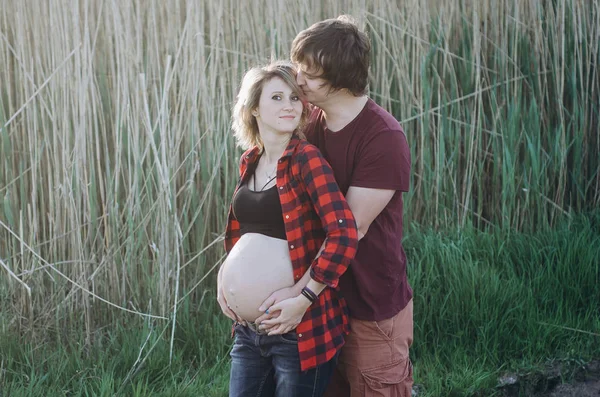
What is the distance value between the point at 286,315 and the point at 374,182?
1.44 feet

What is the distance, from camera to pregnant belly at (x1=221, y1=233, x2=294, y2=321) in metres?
1.98

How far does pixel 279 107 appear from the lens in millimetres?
2010

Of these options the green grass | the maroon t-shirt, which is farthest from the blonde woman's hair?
the green grass

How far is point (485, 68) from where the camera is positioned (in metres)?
3.77

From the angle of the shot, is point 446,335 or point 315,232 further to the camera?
point 446,335

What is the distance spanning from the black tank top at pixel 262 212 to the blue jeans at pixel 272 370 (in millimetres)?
285

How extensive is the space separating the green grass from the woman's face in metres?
1.29

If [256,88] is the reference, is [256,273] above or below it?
below

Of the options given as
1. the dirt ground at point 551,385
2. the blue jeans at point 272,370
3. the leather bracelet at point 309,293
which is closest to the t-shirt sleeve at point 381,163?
the leather bracelet at point 309,293

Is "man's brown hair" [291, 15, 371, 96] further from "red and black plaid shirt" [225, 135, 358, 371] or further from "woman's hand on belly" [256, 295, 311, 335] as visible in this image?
"woman's hand on belly" [256, 295, 311, 335]

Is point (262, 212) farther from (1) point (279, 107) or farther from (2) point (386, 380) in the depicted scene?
(2) point (386, 380)

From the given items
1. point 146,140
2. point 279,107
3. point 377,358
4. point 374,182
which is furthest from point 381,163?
point 146,140

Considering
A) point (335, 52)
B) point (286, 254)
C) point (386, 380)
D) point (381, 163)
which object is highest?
point (335, 52)

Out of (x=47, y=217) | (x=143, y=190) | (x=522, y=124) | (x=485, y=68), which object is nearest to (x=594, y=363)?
(x=522, y=124)
